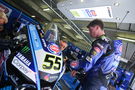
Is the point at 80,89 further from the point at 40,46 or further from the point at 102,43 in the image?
the point at 40,46

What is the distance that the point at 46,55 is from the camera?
5.98 feet

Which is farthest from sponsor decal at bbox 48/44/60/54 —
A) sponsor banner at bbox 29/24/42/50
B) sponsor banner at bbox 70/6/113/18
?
sponsor banner at bbox 70/6/113/18

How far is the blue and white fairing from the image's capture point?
66.9 inches

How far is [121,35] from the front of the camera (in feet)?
30.1

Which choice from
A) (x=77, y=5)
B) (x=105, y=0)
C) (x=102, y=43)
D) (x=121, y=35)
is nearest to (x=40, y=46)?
(x=102, y=43)

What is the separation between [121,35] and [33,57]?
27.8 feet

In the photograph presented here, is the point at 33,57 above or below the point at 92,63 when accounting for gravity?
above

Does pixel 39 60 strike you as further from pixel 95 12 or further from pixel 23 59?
pixel 95 12

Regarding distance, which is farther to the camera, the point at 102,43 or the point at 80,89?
the point at 80,89

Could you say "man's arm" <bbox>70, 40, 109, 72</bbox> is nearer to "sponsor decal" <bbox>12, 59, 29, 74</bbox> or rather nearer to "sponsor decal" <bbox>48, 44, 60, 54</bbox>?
"sponsor decal" <bbox>48, 44, 60, 54</bbox>

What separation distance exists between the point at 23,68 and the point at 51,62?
362 millimetres

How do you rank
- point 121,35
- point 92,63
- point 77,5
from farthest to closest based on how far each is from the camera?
point 121,35 < point 77,5 < point 92,63

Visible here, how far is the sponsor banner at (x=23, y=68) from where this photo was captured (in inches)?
65.7

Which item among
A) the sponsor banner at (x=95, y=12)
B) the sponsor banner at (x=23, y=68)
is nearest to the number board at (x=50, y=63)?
the sponsor banner at (x=23, y=68)
